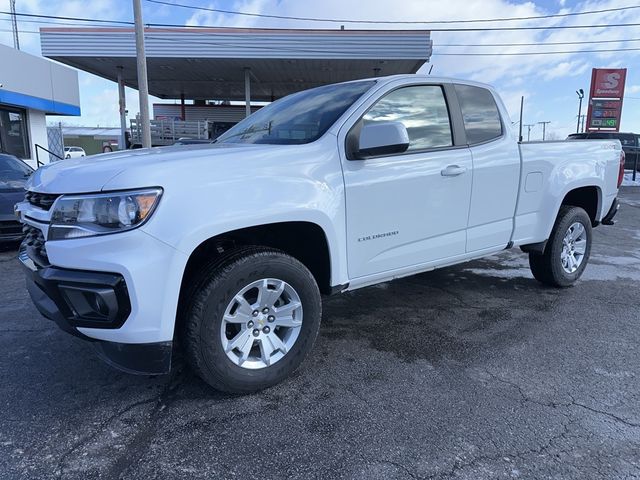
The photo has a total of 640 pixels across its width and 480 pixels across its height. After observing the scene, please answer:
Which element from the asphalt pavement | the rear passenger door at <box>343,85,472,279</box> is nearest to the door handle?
the rear passenger door at <box>343,85,472,279</box>

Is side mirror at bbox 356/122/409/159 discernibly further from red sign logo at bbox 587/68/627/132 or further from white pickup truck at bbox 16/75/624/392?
red sign logo at bbox 587/68/627/132

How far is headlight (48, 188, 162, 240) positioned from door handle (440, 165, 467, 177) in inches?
85.6

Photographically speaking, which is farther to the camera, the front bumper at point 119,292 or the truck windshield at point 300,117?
the truck windshield at point 300,117

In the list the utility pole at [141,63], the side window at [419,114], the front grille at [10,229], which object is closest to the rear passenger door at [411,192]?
the side window at [419,114]

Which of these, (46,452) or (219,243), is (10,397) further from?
(219,243)

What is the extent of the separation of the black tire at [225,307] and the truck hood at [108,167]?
0.57 metres

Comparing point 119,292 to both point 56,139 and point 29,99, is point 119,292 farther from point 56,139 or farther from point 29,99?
point 56,139

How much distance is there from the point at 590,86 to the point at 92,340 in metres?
31.9

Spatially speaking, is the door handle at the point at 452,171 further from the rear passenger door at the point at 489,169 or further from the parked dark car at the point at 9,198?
the parked dark car at the point at 9,198

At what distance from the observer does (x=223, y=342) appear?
2.81m

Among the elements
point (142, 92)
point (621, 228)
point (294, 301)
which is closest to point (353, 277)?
point (294, 301)

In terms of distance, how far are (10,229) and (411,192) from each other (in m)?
5.97

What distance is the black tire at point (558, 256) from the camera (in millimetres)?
4922

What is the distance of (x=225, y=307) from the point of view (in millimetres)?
2764
